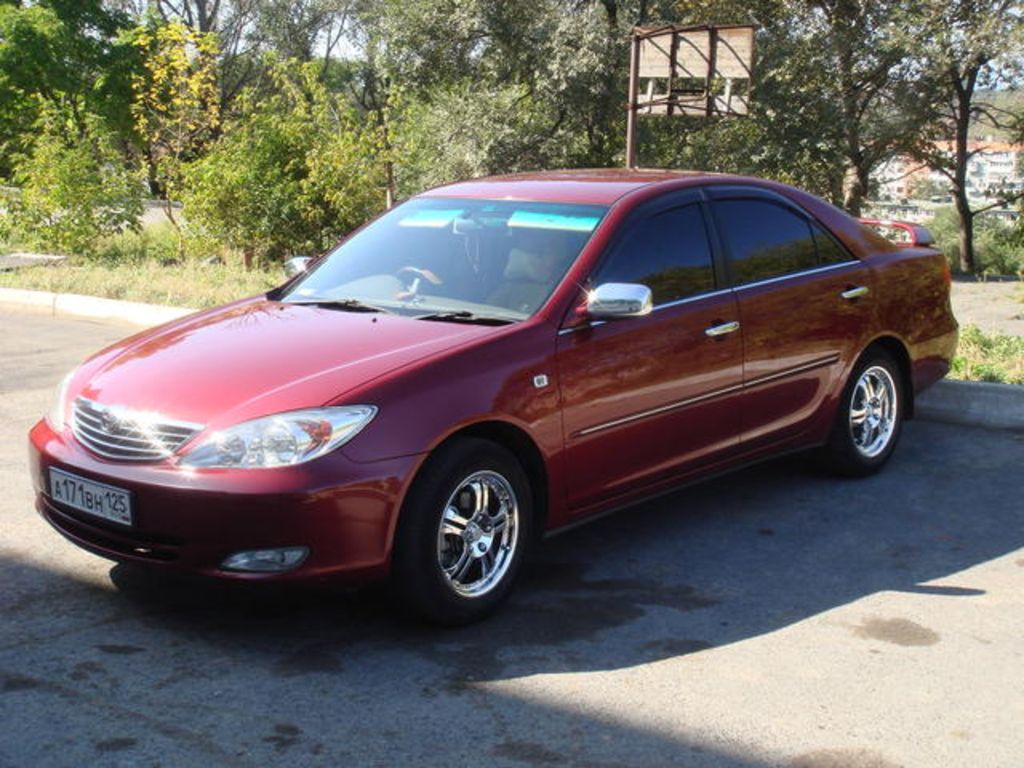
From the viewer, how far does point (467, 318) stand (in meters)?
4.78

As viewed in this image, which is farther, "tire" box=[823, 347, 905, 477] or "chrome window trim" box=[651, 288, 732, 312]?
"tire" box=[823, 347, 905, 477]

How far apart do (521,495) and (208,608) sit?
1.21 metres

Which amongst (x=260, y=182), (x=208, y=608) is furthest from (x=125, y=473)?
(x=260, y=182)

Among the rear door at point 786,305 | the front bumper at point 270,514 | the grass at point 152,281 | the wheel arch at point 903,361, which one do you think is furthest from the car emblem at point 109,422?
the grass at point 152,281

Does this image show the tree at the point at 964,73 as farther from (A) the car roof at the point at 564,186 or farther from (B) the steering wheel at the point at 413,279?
(B) the steering wheel at the point at 413,279

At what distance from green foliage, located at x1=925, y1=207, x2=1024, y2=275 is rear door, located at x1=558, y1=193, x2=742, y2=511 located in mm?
19650

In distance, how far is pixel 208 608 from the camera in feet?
14.7

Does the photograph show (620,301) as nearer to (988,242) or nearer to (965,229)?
(965,229)

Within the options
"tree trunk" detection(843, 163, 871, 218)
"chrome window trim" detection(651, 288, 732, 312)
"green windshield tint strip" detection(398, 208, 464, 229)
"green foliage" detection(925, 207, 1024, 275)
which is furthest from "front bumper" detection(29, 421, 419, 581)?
"tree trunk" detection(843, 163, 871, 218)

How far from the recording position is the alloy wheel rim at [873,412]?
6336mm

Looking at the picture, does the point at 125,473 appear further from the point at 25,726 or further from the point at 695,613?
the point at 695,613

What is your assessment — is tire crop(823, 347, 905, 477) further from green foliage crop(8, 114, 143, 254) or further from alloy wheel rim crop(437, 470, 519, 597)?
A: green foliage crop(8, 114, 143, 254)

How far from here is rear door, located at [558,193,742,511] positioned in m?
4.75

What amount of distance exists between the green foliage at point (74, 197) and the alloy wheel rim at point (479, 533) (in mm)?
13393
